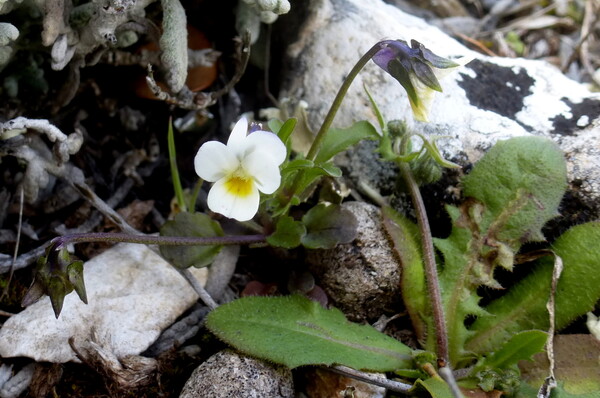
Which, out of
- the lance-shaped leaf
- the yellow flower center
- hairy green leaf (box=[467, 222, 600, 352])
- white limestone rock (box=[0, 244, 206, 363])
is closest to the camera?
the lance-shaped leaf

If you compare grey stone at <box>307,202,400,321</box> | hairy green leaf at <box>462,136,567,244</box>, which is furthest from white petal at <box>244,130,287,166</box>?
hairy green leaf at <box>462,136,567,244</box>

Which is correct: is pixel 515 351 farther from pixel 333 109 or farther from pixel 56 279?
pixel 56 279

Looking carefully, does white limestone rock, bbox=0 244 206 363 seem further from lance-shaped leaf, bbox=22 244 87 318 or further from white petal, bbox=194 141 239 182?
white petal, bbox=194 141 239 182

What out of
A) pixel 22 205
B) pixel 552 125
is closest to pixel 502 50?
pixel 552 125

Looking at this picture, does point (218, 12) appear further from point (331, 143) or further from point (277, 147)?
point (277, 147)

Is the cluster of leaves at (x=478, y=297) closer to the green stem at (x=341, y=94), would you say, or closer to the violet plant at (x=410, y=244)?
the violet plant at (x=410, y=244)
